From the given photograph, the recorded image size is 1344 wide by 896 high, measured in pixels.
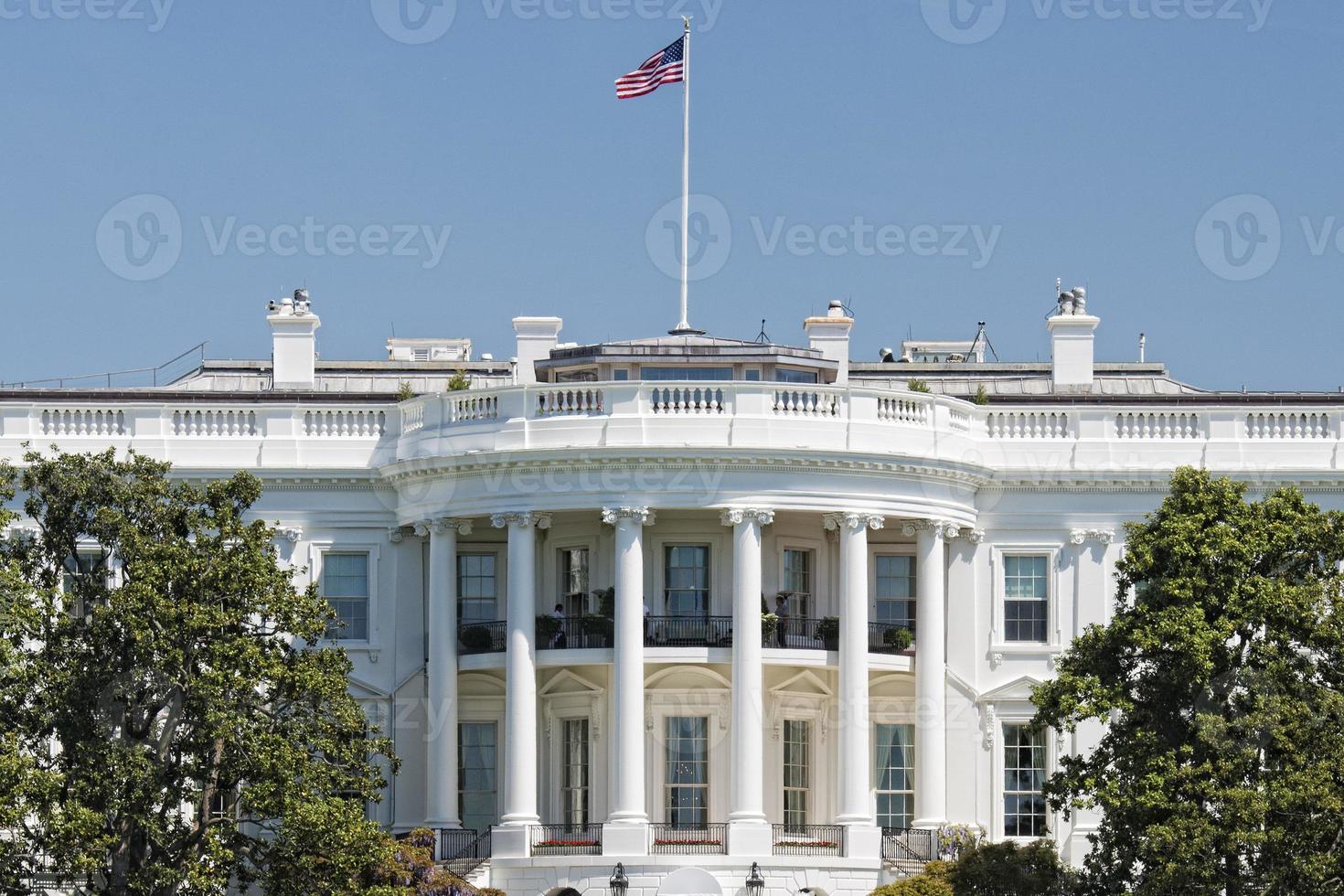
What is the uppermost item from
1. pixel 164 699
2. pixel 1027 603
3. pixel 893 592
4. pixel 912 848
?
pixel 893 592

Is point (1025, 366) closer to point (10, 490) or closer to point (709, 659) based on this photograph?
point (709, 659)

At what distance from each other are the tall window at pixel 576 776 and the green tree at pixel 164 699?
8.03 m

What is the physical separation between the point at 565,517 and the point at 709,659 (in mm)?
4800

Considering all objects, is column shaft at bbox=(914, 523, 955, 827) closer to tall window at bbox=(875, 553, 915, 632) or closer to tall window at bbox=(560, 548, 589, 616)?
tall window at bbox=(875, 553, 915, 632)

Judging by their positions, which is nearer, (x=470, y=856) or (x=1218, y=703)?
(x=1218, y=703)

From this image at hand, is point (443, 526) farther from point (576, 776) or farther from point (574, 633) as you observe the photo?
point (576, 776)

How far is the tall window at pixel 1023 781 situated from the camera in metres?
63.2

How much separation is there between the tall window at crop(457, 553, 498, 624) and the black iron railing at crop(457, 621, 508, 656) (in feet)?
2.02

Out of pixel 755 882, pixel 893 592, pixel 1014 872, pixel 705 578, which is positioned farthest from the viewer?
pixel 893 592

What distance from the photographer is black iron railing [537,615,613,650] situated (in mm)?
61844

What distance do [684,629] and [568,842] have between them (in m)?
5.15

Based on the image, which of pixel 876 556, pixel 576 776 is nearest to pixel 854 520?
pixel 876 556

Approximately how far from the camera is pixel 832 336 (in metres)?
68.8

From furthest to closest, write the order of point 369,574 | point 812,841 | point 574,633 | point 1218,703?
point 369,574 < point 574,633 < point 812,841 < point 1218,703
